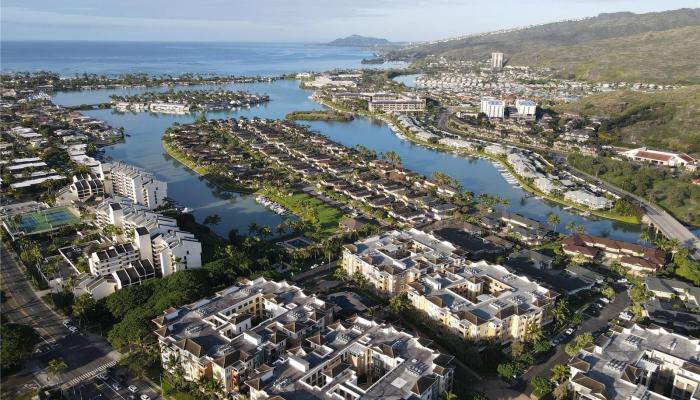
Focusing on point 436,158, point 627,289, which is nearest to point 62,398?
point 627,289

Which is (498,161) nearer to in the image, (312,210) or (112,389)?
(312,210)

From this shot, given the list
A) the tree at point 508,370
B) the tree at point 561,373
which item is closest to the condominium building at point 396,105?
the tree at point 508,370

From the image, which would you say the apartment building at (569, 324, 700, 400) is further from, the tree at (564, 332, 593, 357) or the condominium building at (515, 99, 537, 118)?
the condominium building at (515, 99, 537, 118)

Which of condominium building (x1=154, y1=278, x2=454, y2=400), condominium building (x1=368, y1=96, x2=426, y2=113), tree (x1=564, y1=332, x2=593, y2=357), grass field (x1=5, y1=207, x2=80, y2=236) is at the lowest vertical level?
tree (x1=564, y1=332, x2=593, y2=357)

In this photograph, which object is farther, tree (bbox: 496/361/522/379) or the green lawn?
the green lawn

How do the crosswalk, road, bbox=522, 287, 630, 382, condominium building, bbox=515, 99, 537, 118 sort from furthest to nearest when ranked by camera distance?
1. condominium building, bbox=515, 99, 537, 118
2. road, bbox=522, 287, 630, 382
3. the crosswalk

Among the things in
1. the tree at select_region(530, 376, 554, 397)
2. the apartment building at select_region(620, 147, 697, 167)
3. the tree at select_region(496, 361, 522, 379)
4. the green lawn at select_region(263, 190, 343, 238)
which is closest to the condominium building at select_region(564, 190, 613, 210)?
the apartment building at select_region(620, 147, 697, 167)

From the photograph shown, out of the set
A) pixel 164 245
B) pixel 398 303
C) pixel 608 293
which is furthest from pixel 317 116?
pixel 608 293
